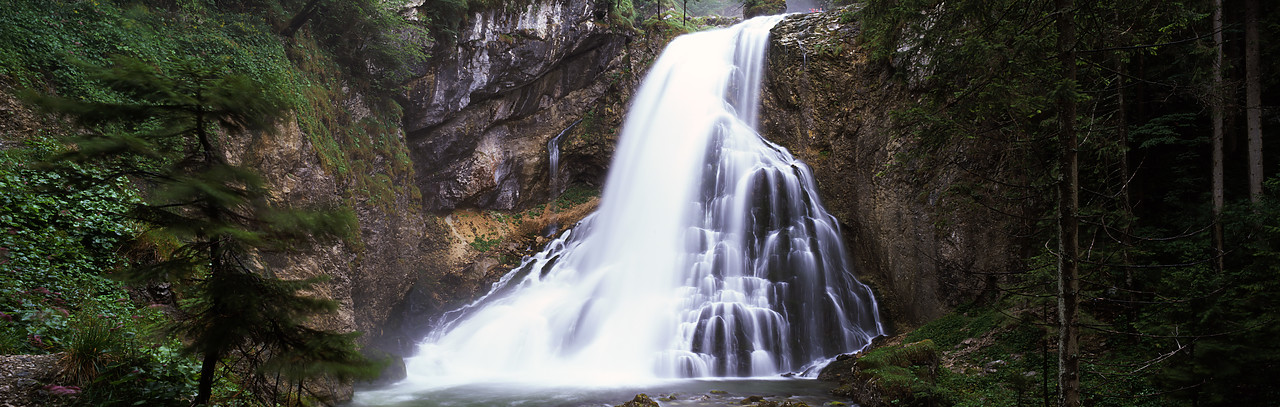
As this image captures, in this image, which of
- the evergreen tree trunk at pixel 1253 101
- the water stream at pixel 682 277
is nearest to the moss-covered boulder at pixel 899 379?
the water stream at pixel 682 277

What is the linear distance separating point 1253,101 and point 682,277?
12644 millimetres

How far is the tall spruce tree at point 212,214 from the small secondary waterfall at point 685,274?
33.9ft

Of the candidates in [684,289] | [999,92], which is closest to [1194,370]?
[999,92]

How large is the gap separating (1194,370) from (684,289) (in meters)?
12.2

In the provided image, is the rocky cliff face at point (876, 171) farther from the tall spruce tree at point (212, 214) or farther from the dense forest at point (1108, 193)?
the tall spruce tree at point (212, 214)

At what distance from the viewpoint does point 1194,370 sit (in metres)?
5.35

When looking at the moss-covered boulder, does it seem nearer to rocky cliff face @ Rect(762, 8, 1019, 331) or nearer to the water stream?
rocky cliff face @ Rect(762, 8, 1019, 331)

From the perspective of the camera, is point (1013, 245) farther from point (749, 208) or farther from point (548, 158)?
point (548, 158)

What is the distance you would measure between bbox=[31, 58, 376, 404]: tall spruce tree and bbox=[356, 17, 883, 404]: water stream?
28.8 feet

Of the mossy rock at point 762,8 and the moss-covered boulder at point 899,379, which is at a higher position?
the mossy rock at point 762,8

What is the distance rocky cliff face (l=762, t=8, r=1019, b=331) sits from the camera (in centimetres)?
1352

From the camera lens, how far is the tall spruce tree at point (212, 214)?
3.68 meters

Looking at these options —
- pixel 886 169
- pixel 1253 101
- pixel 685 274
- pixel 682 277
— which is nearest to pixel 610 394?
pixel 682 277

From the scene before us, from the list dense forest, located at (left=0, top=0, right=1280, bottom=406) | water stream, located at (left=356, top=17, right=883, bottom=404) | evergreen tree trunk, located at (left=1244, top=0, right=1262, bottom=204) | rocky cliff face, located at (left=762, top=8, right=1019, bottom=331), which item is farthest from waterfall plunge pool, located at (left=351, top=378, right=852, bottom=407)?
evergreen tree trunk, located at (left=1244, top=0, right=1262, bottom=204)
